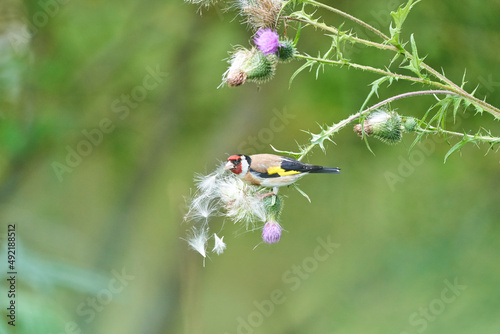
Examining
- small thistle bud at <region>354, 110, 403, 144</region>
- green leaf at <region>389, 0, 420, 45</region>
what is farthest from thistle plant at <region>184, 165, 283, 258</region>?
green leaf at <region>389, 0, 420, 45</region>

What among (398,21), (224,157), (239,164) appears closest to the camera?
(398,21)

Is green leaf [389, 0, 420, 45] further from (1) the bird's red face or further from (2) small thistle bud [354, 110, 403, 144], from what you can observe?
(1) the bird's red face

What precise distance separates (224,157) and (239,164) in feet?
13.0

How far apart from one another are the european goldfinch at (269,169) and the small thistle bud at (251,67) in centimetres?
25

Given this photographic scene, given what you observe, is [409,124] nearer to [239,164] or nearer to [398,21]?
[398,21]

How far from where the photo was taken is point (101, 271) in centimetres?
641

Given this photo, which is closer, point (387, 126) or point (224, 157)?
point (387, 126)

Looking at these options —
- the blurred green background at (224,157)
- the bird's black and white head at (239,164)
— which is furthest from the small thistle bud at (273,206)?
Answer: the blurred green background at (224,157)

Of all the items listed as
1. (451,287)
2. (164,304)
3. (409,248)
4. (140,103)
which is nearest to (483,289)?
(451,287)

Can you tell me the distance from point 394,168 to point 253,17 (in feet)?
15.2

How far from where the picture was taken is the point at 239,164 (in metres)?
1.94

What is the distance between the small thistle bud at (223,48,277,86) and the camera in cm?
190

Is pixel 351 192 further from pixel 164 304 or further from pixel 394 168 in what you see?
pixel 164 304

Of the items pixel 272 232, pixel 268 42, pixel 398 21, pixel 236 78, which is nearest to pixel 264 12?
pixel 268 42
